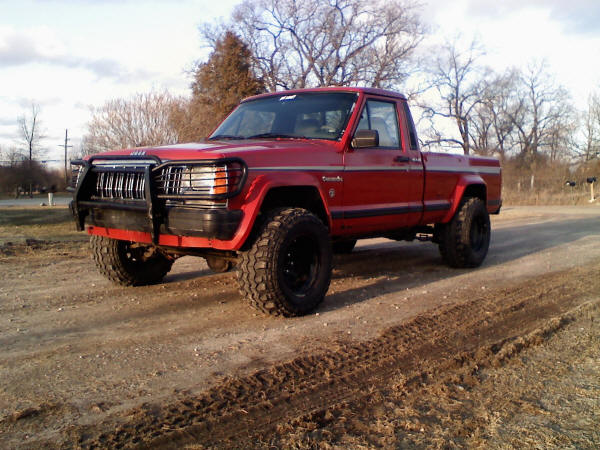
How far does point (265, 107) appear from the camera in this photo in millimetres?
5812

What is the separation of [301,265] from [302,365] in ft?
4.89

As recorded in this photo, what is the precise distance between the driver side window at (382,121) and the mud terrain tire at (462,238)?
1597mm

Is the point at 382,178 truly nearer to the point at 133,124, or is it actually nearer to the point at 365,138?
the point at 365,138

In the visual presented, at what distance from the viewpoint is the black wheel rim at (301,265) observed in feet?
15.2

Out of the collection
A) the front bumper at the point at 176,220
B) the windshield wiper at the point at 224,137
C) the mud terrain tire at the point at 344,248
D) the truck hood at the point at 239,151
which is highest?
the windshield wiper at the point at 224,137

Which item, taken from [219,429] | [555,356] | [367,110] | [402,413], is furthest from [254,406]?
[367,110]

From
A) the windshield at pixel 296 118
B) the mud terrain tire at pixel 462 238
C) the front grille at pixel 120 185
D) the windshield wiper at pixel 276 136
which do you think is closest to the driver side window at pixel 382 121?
the windshield at pixel 296 118

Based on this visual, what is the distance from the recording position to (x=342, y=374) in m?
3.29

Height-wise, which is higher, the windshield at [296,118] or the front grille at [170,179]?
the windshield at [296,118]

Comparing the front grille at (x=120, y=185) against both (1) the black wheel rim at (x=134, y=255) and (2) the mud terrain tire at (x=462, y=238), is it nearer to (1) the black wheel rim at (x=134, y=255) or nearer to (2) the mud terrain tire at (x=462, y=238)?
(1) the black wheel rim at (x=134, y=255)

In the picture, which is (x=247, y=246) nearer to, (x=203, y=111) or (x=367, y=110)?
(x=367, y=110)

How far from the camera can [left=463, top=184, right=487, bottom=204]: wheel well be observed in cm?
739

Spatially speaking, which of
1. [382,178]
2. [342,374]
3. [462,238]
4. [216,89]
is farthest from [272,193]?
[216,89]

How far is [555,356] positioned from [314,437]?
2.09m
